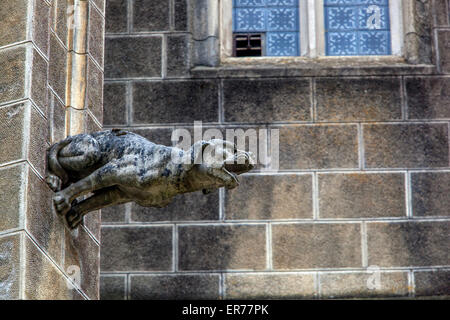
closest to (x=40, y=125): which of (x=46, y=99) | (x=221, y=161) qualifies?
(x=46, y=99)

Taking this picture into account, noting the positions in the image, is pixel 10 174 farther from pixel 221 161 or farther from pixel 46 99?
pixel 221 161

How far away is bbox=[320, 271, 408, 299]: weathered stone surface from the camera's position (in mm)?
11062

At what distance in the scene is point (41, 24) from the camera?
725 cm

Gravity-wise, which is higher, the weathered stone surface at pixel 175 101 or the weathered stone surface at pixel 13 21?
the weathered stone surface at pixel 175 101

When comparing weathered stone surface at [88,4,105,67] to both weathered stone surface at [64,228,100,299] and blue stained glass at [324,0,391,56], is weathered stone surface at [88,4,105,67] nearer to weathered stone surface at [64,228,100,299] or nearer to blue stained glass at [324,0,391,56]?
weathered stone surface at [64,228,100,299]

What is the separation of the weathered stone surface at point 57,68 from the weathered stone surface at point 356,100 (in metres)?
4.16

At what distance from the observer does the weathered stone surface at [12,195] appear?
6.64m

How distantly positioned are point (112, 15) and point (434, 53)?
2.84 metres

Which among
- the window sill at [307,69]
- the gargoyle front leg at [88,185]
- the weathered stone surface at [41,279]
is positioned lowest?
the weathered stone surface at [41,279]

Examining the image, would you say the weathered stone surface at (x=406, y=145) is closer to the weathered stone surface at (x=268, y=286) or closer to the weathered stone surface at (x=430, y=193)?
the weathered stone surface at (x=430, y=193)

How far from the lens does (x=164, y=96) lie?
1166 centimetres

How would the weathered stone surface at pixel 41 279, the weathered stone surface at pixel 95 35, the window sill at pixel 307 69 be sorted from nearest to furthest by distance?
the weathered stone surface at pixel 41 279 → the weathered stone surface at pixel 95 35 → the window sill at pixel 307 69

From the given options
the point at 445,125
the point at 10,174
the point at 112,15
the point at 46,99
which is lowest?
the point at 10,174

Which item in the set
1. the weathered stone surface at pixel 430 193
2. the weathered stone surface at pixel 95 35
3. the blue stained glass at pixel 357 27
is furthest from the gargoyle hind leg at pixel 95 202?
the blue stained glass at pixel 357 27
